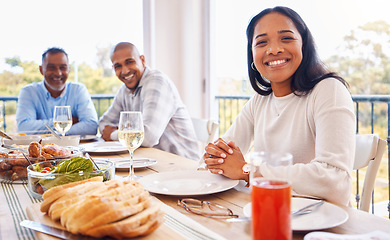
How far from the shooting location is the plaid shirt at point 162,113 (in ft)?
7.64

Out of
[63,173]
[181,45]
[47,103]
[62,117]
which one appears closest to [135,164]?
[63,173]

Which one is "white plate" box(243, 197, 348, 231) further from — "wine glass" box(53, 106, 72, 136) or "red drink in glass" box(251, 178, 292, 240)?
"wine glass" box(53, 106, 72, 136)

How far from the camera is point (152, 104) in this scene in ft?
7.72

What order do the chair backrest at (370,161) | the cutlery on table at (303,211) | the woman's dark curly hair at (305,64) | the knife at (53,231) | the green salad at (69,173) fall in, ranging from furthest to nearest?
the woman's dark curly hair at (305,64)
the chair backrest at (370,161)
the green salad at (69,173)
the cutlery on table at (303,211)
the knife at (53,231)

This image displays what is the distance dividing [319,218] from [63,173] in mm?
618

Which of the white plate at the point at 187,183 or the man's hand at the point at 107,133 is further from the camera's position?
the man's hand at the point at 107,133

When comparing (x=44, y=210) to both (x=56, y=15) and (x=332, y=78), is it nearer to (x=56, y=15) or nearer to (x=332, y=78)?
(x=332, y=78)

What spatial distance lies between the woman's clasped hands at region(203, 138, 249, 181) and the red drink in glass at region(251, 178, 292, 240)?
2.11 feet

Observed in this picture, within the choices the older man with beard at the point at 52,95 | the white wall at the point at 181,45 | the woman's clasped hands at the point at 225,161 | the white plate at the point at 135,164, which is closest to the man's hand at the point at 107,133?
the older man with beard at the point at 52,95

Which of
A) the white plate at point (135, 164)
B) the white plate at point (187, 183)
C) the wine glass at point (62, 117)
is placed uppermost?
the wine glass at point (62, 117)

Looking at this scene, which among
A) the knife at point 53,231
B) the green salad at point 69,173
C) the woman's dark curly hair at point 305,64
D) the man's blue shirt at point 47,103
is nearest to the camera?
the knife at point 53,231

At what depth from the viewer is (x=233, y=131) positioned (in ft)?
5.80

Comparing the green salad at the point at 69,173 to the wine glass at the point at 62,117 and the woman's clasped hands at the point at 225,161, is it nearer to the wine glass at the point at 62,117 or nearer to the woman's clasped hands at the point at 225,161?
the woman's clasped hands at the point at 225,161

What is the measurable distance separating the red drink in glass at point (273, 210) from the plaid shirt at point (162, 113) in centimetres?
172
